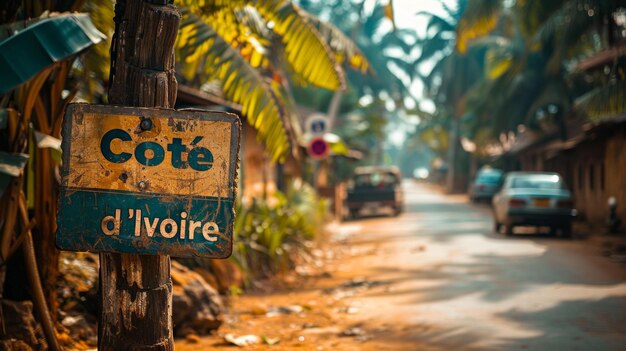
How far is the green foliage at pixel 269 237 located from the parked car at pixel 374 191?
11.9 meters

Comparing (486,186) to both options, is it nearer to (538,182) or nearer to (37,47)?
(538,182)

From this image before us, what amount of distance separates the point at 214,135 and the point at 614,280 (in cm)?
911

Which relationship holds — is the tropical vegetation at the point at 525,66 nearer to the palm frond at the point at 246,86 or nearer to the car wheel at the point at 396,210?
the car wheel at the point at 396,210

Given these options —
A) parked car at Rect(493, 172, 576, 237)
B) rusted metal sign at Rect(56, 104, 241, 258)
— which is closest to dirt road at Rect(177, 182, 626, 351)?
parked car at Rect(493, 172, 576, 237)

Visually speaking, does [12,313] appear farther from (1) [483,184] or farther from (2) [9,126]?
(1) [483,184]

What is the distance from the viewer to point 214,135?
11.2ft

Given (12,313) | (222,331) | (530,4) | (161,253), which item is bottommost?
(222,331)

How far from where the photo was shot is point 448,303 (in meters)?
9.22

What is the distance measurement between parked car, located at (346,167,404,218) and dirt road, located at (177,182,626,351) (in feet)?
37.8

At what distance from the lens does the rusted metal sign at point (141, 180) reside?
11.1 feet

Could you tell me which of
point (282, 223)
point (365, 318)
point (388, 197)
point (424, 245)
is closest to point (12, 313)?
point (365, 318)

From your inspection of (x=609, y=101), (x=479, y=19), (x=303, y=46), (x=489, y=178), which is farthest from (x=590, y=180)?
(x=303, y=46)

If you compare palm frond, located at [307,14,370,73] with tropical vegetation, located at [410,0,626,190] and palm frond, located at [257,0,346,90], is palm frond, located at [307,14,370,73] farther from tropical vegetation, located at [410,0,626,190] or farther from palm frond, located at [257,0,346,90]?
tropical vegetation, located at [410,0,626,190]

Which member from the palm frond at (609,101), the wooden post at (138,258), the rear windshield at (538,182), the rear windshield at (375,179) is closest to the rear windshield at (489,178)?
the rear windshield at (375,179)
